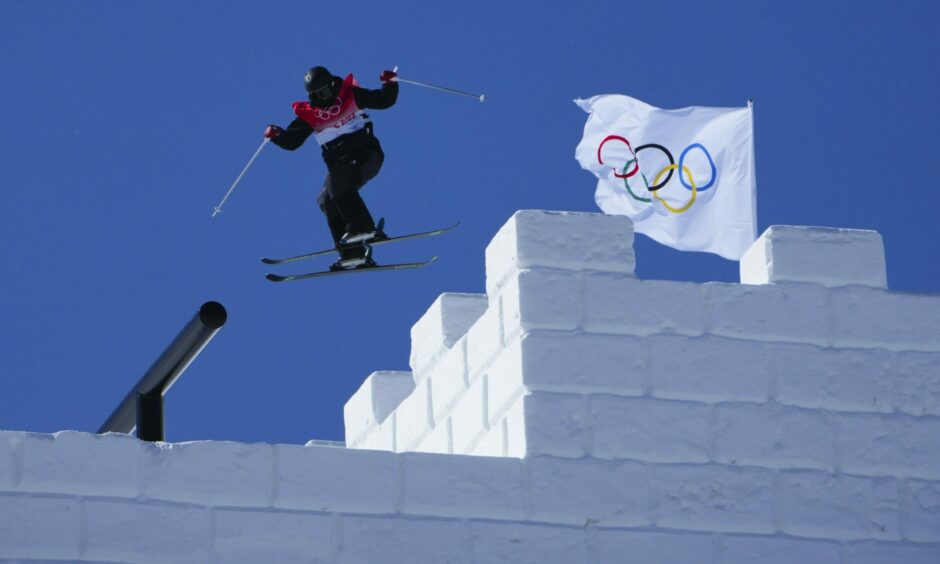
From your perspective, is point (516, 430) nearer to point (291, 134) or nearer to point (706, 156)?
point (291, 134)

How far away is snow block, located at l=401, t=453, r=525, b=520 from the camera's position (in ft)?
31.1

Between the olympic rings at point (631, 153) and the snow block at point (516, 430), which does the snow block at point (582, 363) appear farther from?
the olympic rings at point (631, 153)

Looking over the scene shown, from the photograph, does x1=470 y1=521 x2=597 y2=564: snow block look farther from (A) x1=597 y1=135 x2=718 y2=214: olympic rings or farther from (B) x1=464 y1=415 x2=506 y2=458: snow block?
(A) x1=597 y1=135 x2=718 y2=214: olympic rings

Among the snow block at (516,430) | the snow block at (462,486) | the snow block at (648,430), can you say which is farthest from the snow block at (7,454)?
the snow block at (648,430)

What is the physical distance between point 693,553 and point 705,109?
9.17m

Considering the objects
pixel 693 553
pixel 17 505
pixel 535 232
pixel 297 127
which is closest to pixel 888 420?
pixel 693 553

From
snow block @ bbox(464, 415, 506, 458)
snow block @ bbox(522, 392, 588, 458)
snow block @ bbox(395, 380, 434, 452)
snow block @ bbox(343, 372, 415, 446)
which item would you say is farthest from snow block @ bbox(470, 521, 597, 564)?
snow block @ bbox(343, 372, 415, 446)

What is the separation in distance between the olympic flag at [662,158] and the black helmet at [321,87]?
5.07 meters

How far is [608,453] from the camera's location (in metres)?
9.77

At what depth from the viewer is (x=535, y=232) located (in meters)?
10.0

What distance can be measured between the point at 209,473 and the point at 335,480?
20.5 inches

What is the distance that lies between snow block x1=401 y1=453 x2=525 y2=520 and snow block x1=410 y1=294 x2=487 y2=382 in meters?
2.01

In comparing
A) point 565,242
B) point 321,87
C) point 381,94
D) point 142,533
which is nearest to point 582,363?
point 565,242

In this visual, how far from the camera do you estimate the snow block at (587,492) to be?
9.62 metres
